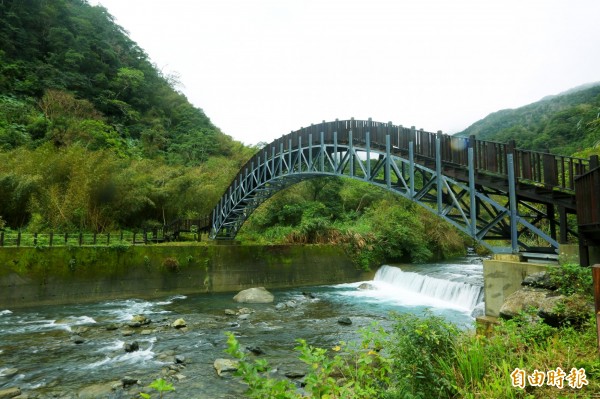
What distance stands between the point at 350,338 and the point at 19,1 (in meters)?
53.5

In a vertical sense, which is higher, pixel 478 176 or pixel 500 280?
pixel 478 176

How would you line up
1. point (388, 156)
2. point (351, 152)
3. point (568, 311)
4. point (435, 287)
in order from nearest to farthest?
point (568, 311) < point (388, 156) < point (351, 152) < point (435, 287)

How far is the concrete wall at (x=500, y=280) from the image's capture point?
28.1ft

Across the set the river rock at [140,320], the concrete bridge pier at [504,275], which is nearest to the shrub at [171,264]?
the river rock at [140,320]

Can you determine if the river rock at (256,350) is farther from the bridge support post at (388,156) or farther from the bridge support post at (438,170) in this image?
the bridge support post at (388,156)

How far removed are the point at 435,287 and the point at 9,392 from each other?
18082 millimetres

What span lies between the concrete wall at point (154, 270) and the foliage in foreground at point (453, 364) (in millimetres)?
16765

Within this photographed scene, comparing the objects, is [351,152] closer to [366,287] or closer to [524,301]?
[366,287]

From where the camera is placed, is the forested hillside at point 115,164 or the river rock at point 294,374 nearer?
the river rock at point 294,374

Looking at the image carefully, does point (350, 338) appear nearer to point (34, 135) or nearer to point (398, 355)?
point (398, 355)

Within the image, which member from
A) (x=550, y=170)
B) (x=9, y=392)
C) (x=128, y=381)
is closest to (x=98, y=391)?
(x=128, y=381)

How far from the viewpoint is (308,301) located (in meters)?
18.2

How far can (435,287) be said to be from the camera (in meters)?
19.3

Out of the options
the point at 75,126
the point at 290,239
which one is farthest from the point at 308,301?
the point at 75,126
